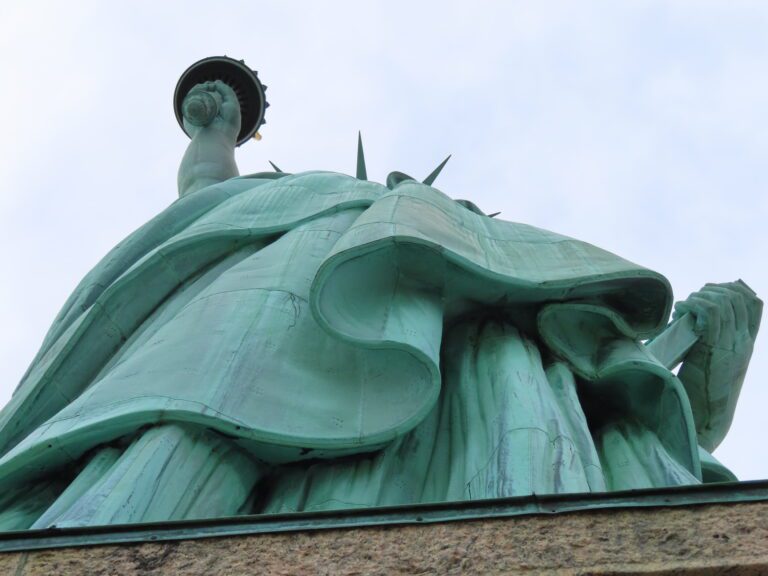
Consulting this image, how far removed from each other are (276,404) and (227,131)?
5384mm

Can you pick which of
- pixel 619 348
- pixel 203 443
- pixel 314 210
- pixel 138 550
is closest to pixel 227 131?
pixel 314 210

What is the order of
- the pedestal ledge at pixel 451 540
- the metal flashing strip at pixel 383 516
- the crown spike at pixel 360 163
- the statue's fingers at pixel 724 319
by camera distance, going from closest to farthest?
the pedestal ledge at pixel 451 540, the metal flashing strip at pixel 383 516, the statue's fingers at pixel 724 319, the crown spike at pixel 360 163

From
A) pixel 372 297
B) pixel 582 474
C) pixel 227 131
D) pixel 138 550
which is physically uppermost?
pixel 227 131

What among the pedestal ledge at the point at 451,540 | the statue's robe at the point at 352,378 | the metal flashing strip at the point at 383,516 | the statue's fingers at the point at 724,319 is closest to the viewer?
the pedestal ledge at the point at 451,540

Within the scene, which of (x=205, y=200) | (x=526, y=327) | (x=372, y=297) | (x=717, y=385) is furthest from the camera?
(x=205, y=200)

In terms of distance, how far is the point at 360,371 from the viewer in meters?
5.34

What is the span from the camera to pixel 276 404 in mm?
4918

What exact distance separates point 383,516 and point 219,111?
23.8 feet

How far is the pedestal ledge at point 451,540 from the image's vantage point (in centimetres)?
286

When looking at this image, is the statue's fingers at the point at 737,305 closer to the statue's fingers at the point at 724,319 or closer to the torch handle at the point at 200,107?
the statue's fingers at the point at 724,319

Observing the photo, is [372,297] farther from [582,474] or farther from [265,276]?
[582,474]

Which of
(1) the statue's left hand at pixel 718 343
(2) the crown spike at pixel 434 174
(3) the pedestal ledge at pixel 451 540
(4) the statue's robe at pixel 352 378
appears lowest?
(3) the pedestal ledge at pixel 451 540

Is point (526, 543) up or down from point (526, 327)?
down

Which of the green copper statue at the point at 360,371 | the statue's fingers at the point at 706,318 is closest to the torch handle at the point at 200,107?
the green copper statue at the point at 360,371
